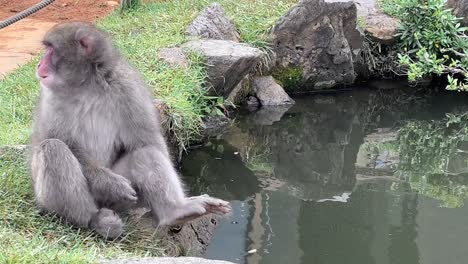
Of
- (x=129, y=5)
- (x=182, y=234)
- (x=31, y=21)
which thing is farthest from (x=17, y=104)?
(x=31, y=21)

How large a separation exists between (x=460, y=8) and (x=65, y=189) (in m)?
7.21

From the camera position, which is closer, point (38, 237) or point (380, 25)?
point (38, 237)

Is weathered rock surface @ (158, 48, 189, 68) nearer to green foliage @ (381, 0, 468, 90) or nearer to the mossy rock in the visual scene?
the mossy rock

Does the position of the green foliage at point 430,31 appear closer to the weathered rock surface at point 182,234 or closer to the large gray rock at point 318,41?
the large gray rock at point 318,41

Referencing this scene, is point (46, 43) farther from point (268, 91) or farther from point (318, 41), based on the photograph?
point (318, 41)

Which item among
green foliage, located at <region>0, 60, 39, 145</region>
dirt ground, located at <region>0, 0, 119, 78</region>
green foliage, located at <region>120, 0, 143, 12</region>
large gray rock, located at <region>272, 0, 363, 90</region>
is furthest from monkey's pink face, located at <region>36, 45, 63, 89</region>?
green foliage, located at <region>120, 0, 143, 12</region>

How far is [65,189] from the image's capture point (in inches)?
159

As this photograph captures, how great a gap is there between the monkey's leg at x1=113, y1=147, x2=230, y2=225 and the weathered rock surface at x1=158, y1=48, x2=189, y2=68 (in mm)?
3400

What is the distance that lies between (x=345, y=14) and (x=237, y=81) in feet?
6.48

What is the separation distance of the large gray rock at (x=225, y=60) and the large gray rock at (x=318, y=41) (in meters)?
0.99

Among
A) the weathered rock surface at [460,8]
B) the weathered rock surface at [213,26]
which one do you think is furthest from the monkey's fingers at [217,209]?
the weathered rock surface at [460,8]

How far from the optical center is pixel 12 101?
6578 millimetres

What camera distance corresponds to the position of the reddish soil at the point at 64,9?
1091cm

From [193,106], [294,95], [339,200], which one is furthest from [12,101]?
[294,95]
